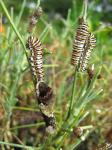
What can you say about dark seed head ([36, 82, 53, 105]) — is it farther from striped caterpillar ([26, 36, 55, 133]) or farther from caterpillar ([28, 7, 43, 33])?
caterpillar ([28, 7, 43, 33])

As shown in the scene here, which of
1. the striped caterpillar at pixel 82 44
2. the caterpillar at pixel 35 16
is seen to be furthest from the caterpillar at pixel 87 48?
the caterpillar at pixel 35 16

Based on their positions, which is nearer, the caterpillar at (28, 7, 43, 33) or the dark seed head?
the dark seed head

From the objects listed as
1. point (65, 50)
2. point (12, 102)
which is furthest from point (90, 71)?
point (65, 50)

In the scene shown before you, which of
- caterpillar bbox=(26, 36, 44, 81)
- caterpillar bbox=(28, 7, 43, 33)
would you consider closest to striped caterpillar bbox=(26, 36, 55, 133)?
caterpillar bbox=(26, 36, 44, 81)

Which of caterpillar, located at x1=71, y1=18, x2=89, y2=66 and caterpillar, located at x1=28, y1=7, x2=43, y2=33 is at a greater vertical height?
caterpillar, located at x1=28, y1=7, x2=43, y2=33

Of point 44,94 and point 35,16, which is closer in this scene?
point 44,94

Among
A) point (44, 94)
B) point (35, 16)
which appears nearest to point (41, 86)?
point (44, 94)

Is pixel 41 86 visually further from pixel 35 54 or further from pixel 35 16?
pixel 35 16

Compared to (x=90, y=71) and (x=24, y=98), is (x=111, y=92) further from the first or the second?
(x=90, y=71)
